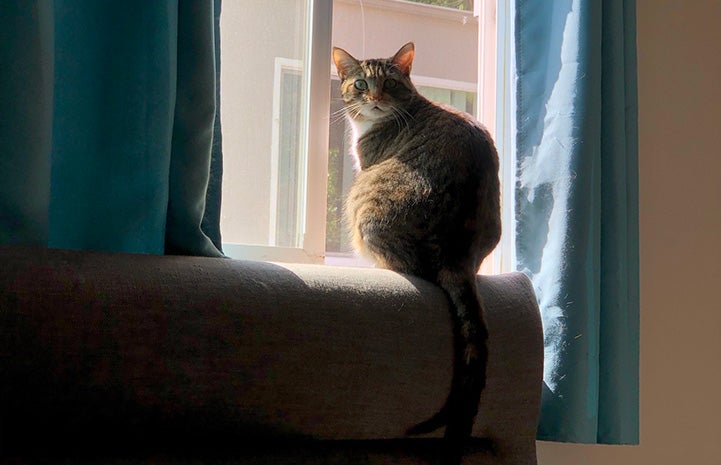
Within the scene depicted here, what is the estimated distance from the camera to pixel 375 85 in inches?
59.6

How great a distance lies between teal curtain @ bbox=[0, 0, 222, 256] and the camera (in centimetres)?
107

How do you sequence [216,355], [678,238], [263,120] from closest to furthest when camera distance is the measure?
[216,355] → [263,120] → [678,238]

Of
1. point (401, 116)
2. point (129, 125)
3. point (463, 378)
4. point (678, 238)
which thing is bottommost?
point (463, 378)

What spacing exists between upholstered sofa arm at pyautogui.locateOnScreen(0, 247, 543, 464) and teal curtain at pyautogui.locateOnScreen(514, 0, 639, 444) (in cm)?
31

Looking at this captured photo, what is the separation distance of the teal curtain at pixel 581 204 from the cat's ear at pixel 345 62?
1.26ft

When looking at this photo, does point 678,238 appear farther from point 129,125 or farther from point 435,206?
point 129,125

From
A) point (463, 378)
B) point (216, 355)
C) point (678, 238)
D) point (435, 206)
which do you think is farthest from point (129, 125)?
point (678, 238)

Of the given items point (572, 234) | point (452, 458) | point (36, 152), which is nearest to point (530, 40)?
point (572, 234)

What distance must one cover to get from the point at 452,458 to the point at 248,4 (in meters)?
1.06

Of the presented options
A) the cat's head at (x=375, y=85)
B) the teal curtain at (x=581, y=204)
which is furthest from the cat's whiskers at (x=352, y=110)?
the teal curtain at (x=581, y=204)

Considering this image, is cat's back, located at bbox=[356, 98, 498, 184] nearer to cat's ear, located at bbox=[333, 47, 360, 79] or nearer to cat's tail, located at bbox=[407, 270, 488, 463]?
cat's ear, located at bbox=[333, 47, 360, 79]

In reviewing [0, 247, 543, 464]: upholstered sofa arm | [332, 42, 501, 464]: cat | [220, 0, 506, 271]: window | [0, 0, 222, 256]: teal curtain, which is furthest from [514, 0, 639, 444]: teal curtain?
[0, 0, 222, 256]: teal curtain

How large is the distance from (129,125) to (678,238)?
140cm

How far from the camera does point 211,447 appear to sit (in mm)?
959
